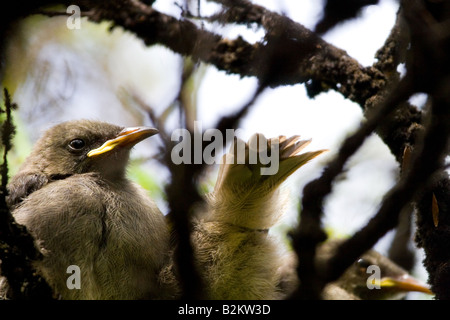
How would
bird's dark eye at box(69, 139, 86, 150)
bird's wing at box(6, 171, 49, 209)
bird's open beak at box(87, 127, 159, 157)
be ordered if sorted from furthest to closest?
bird's dark eye at box(69, 139, 86, 150) < bird's open beak at box(87, 127, 159, 157) < bird's wing at box(6, 171, 49, 209)

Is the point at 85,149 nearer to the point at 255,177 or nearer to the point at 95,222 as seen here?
the point at 95,222

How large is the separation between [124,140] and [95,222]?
783 mm

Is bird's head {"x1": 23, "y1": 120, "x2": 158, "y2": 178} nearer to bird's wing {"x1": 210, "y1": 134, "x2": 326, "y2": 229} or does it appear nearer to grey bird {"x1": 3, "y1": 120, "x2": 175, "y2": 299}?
grey bird {"x1": 3, "y1": 120, "x2": 175, "y2": 299}

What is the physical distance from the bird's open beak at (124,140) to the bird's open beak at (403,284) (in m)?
2.80

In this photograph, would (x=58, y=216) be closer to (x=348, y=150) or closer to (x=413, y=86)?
(x=348, y=150)

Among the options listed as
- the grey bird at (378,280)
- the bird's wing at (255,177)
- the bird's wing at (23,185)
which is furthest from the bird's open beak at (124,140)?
the grey bird at (378,280)

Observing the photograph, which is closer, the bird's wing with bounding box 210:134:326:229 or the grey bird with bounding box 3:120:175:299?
the bird's wing with bounding box 210:134:326:229

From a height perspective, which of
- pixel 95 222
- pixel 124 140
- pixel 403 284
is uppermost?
pixel 124 140

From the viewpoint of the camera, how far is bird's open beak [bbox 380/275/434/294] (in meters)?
4.96

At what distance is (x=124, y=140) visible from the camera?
3721mm

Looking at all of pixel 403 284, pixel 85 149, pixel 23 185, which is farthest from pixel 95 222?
pixel 403 284

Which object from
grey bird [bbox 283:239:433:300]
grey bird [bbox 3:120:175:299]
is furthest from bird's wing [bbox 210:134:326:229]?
grey bird [bbox 283:239:433:300]

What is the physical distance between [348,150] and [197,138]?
0.51m
